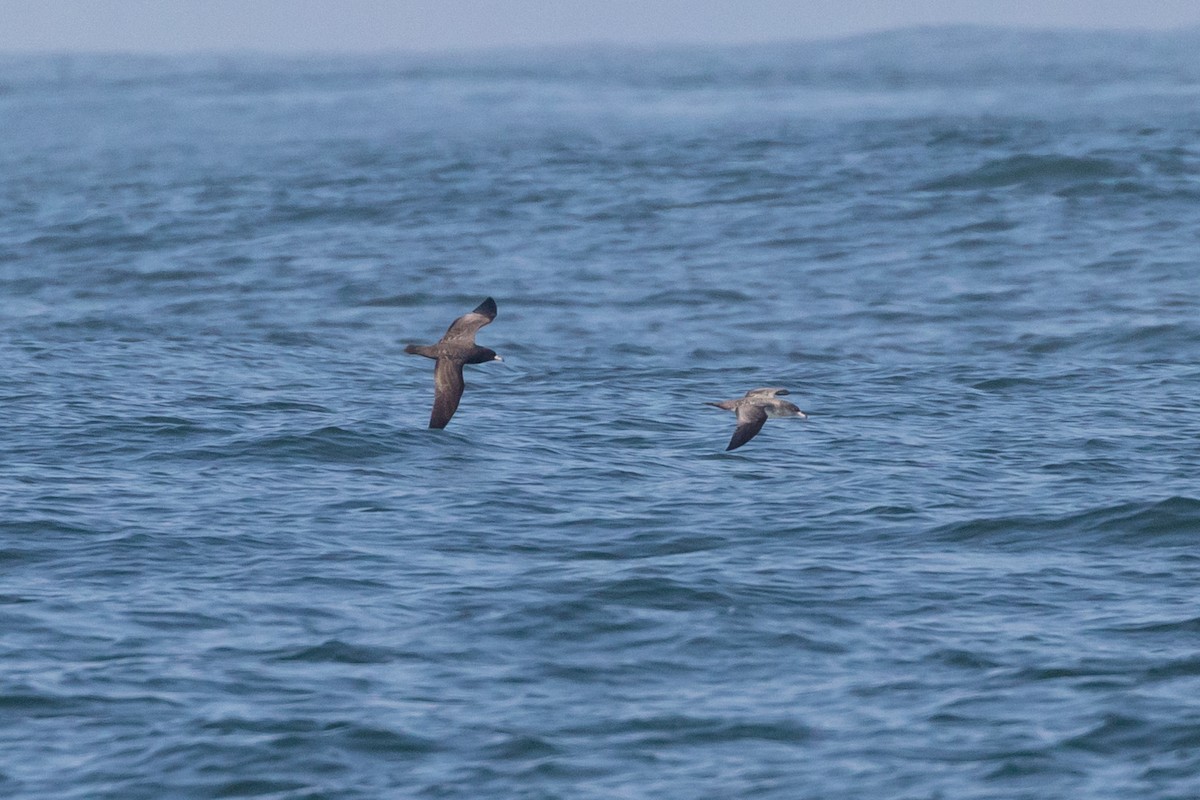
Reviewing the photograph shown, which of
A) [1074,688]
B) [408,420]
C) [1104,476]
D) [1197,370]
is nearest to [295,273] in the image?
[408,420]

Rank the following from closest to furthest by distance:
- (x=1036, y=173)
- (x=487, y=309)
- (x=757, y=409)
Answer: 1. (x=757, y=409)
2. (x=487, y=309)
3. (x=1036, y=173)

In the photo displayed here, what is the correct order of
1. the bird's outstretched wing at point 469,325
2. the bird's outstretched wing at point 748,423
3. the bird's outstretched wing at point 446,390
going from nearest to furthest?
the bird's outstretched wing at point 748,423, the bird's outstretched wing at point 446,390, the bird's outstretched wing at point 469,325

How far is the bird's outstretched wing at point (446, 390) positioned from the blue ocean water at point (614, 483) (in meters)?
1.08

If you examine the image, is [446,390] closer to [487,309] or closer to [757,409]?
[487,309]

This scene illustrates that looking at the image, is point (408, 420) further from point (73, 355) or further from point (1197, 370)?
point (1197, 370)

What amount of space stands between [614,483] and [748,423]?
251 cm

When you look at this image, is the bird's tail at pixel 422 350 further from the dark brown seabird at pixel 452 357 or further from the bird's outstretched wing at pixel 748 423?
the bird's outstretched wing at pixel 748 423

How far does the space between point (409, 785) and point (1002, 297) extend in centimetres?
2454

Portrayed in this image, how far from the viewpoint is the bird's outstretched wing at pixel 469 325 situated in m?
22.8

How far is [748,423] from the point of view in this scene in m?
21.1

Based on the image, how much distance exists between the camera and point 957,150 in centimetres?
5388

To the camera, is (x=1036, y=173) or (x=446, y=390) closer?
(x=446, y=390)

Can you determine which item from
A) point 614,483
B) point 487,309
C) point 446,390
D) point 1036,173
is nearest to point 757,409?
point 614,483

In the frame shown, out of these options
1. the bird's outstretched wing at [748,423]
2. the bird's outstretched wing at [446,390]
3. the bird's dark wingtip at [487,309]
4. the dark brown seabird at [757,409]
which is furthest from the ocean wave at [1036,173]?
the bird's outstretched wing at [446,390]
